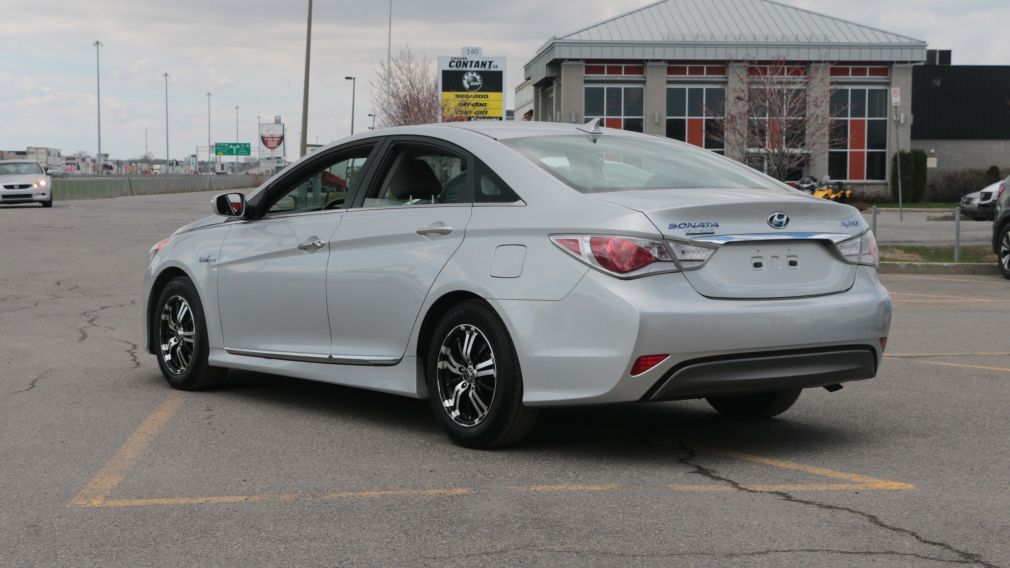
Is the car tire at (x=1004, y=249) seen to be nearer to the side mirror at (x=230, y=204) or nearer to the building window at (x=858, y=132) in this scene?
the side mirror at (x=230, y=204)

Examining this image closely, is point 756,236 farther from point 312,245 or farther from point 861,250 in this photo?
point 312,245

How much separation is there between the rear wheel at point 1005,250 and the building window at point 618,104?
41.3m

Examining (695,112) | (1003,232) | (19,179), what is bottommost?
(1003,232)

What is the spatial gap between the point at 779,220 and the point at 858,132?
55.8m

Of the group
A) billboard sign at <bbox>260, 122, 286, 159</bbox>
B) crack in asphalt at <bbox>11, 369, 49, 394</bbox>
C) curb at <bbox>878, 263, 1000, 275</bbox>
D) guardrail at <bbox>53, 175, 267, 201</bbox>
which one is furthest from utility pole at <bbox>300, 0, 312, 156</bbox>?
billboard sign at <bbox>260, 122, 286, 159</bbox>

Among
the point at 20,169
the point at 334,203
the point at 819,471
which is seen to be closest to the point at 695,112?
the point at 20,169

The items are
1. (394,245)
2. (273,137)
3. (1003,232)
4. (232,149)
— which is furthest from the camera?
(232,149)

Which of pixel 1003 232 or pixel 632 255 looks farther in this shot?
pixel 1003 232

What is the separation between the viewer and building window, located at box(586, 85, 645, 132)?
194 feet

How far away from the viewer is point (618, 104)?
194 feet

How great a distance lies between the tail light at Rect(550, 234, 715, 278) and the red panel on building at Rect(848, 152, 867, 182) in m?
56.0

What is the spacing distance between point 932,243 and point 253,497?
21896 millimetres

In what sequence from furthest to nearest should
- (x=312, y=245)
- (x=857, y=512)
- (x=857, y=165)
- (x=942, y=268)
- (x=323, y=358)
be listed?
(x=857, y=165)
(x=942, y=268)
(x=312, y=245)
(x=323, y=358)
(x=857, y=512)

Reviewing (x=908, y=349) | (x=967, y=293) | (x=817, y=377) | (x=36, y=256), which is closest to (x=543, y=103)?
(x=36, y=256)
